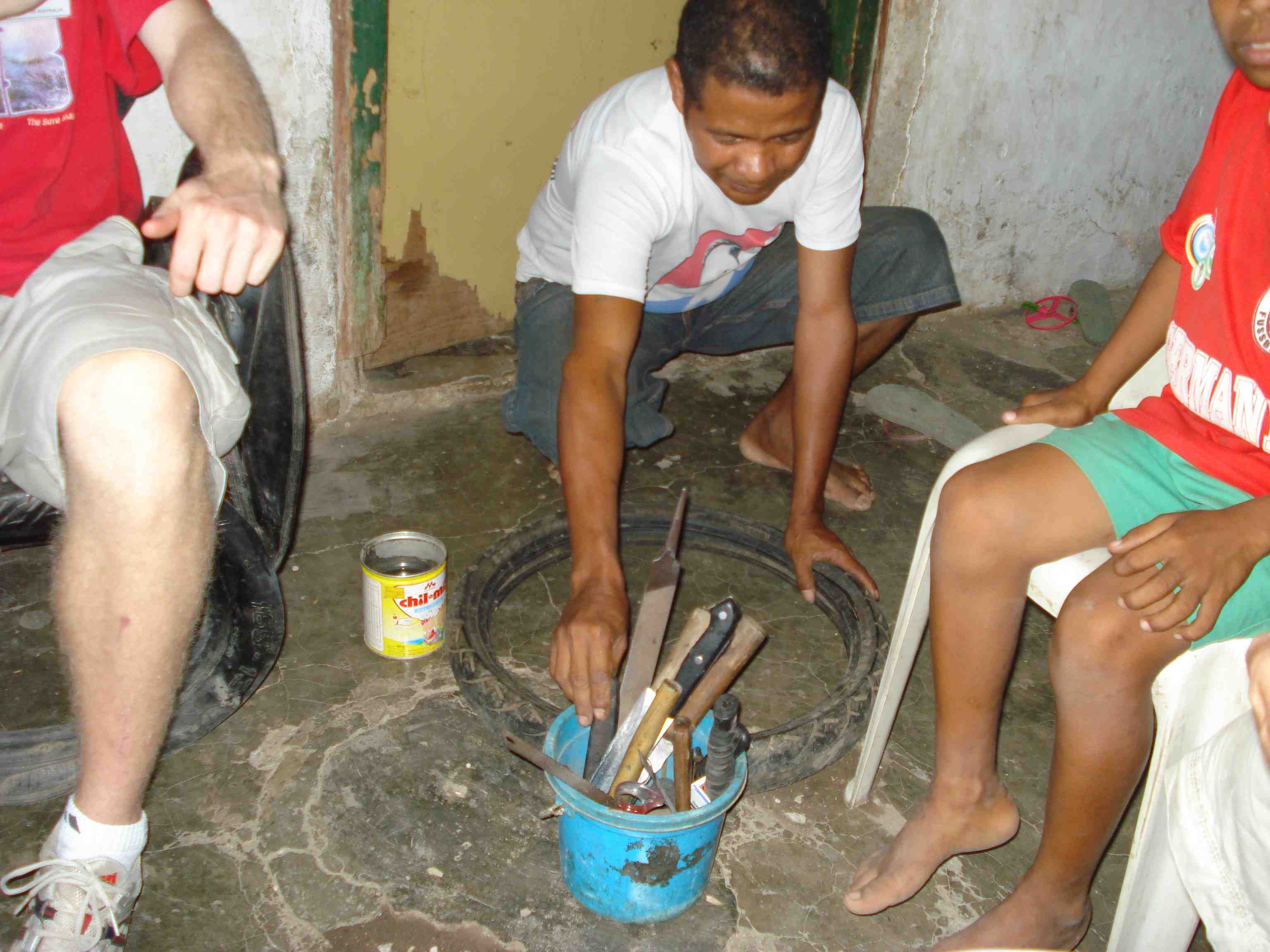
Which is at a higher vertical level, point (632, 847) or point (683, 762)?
point (683, 762)

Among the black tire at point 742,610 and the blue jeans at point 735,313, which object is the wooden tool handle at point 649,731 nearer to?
the black tire at point 742,610

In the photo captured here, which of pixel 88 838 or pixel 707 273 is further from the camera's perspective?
pixel 707 273

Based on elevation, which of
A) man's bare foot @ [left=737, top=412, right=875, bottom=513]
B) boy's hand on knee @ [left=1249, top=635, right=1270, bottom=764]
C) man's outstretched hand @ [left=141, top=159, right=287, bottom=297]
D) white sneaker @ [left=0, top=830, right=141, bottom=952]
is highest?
man's outstretched hand @ [left=141, top=159, right=287, bottom=297]

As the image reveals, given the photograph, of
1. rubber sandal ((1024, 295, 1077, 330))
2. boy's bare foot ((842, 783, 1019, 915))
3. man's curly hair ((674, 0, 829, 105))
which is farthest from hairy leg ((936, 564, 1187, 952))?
rubber sandal ((1024, 295, 1077, 330))

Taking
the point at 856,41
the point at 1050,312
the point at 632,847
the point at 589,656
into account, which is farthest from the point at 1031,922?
the point at 1050,312

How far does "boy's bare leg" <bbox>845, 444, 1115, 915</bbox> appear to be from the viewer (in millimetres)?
1254

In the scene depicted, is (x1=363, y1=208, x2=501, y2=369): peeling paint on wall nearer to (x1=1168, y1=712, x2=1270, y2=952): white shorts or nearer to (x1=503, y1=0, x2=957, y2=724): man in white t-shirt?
(x1=503, y1=0, x2=957, y2=724): man in white t-shirt

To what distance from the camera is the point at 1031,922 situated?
4.20 ft

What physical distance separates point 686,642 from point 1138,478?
575 millimetres

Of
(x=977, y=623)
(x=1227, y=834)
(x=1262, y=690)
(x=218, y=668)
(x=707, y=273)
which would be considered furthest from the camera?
(x=707, y=273)

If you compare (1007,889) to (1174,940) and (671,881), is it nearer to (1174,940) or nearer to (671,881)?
(1174,940)

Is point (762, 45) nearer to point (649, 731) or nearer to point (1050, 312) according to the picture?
point (649, 731)

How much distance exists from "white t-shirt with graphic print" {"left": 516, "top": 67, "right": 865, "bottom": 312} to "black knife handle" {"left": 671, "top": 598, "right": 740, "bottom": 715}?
630 mm

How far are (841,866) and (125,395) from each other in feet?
3.61
